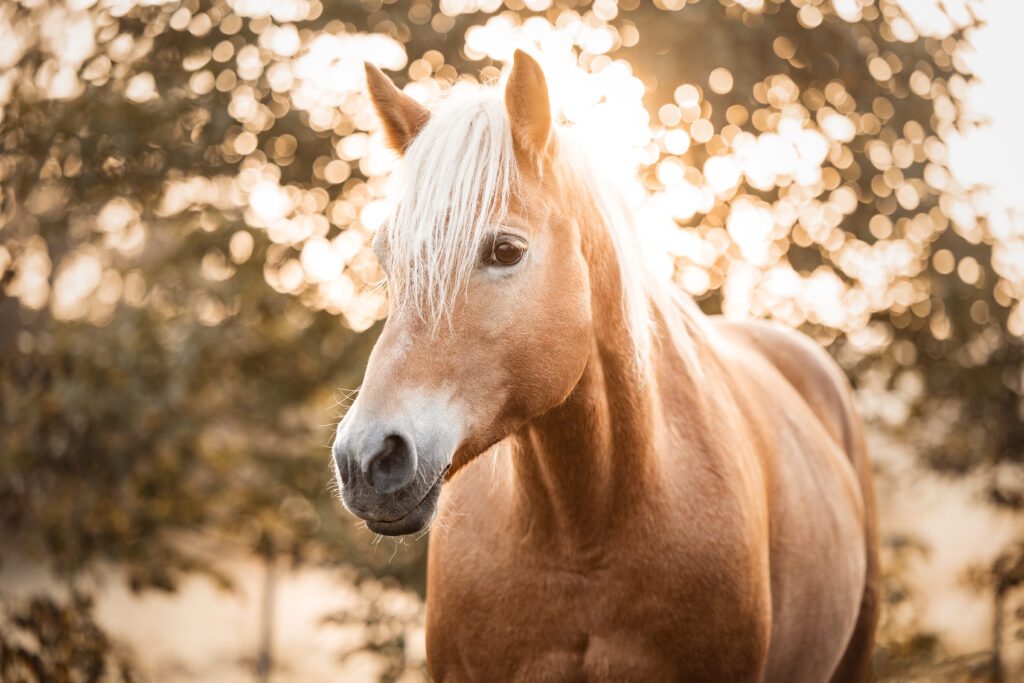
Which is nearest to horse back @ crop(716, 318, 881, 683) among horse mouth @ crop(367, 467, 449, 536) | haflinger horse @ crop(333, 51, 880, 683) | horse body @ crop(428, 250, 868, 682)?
haflinger horse @ crop(333, 51, 880, 683)

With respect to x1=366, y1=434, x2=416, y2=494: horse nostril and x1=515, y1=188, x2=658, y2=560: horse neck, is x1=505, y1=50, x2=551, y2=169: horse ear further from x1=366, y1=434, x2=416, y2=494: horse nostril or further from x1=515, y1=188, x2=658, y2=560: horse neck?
x1=366, y1=434, x2=416, y2=494: horse nostril

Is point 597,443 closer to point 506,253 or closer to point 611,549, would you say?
point 611,549

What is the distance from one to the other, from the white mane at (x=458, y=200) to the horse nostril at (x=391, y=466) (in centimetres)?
24

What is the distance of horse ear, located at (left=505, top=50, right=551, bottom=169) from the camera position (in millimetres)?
1636

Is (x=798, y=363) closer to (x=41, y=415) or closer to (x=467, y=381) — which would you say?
(x=467, y=381)

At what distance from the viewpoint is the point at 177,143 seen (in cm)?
357

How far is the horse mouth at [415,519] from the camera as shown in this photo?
146 cm

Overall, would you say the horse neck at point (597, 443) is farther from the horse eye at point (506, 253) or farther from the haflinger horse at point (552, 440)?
the horse eye at point (506, 253)

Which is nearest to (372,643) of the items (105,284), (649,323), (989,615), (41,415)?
(41,415)

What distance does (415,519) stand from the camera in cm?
147

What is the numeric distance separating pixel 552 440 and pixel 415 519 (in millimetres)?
469

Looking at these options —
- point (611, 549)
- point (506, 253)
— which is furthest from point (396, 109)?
point (611, 549)

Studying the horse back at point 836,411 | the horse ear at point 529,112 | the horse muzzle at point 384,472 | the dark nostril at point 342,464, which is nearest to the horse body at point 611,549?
the horse ear at point 529,112

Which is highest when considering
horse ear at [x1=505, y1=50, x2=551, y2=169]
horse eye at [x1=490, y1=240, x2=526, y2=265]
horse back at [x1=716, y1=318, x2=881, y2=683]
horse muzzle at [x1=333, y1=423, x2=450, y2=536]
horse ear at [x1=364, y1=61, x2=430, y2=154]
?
horse ear at [x1=505, y1=50, x2=551, y2=169]
